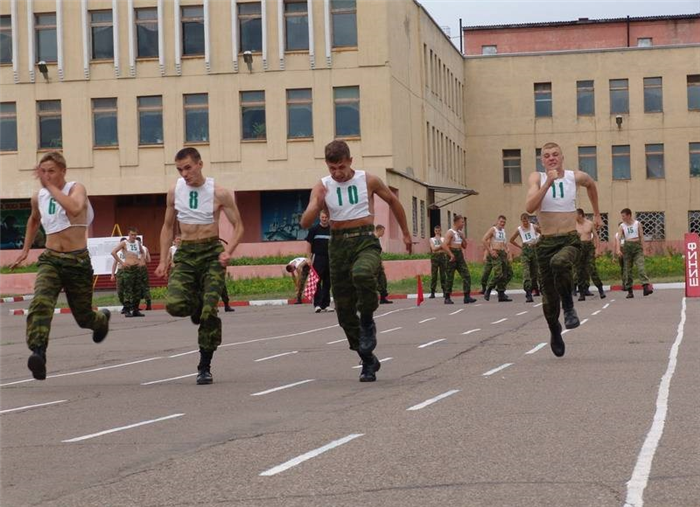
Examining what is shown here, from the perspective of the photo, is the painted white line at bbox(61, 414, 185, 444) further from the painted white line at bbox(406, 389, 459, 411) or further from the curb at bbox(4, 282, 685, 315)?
the curb at bbox(4, 282, 685, 315)

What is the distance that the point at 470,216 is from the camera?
251 ft

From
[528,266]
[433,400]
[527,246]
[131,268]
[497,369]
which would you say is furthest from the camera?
[528,266]

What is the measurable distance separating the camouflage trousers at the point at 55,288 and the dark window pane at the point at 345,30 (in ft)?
138

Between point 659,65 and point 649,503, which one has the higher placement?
point 659,65

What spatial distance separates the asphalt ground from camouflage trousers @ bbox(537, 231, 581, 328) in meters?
0.54

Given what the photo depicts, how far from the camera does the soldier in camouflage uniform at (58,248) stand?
527 inches

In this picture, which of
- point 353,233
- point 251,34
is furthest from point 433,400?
point 251,34

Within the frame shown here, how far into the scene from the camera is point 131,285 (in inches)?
1219

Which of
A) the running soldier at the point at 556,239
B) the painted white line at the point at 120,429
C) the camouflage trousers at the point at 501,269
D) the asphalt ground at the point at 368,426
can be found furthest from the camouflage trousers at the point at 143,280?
the painted white line at the point at 120,429

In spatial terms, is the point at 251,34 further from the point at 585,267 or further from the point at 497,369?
the point at 497,369

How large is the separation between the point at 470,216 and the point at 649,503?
70.3 m

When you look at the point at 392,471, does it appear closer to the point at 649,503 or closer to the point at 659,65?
the point at 649,503

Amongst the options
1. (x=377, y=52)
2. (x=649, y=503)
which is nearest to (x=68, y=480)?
(x=649, y=503)

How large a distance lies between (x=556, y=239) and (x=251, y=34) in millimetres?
41393
